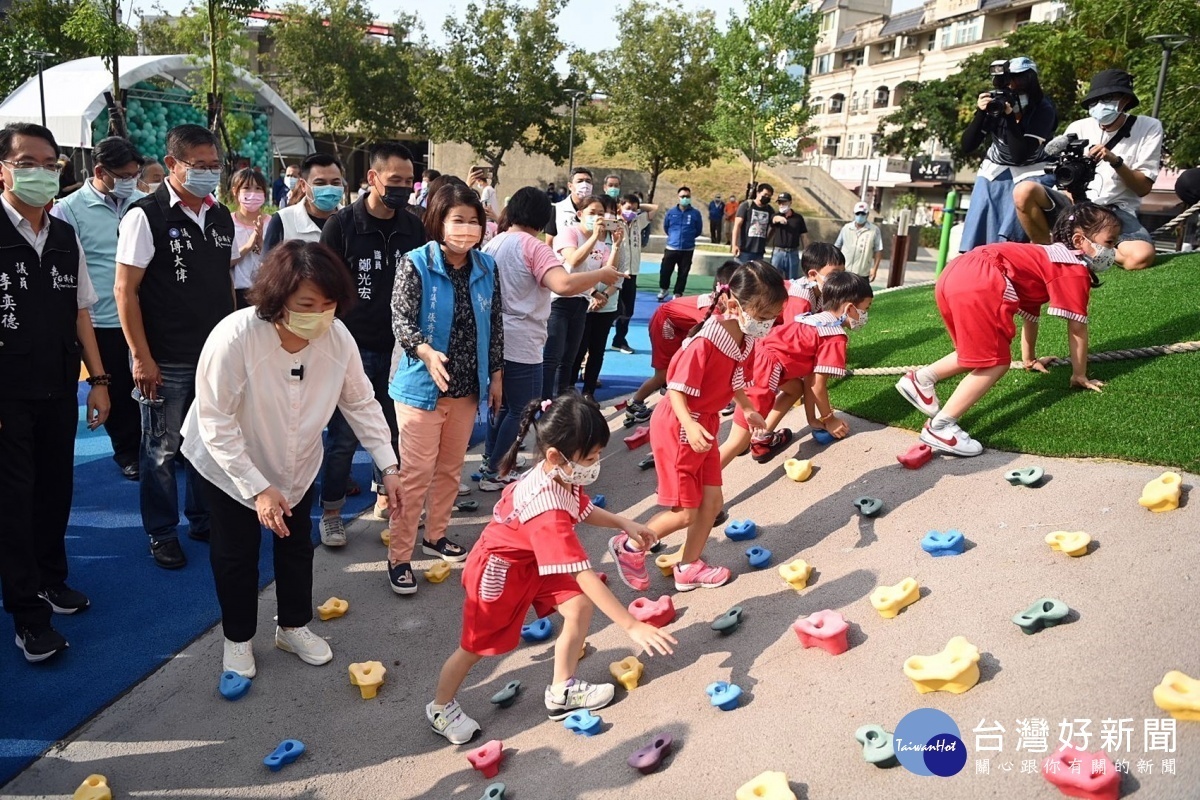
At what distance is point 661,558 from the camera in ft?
14.8

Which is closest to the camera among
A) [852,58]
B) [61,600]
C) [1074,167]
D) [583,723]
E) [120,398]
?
[583,723]

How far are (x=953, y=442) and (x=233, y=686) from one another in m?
3.73

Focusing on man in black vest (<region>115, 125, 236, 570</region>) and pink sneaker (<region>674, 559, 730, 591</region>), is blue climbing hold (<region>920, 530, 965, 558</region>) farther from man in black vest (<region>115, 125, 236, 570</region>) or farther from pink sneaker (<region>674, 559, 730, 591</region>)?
man in black vest (<region>115, 125, 236, 570</region>)

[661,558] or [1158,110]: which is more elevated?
[1158,110]

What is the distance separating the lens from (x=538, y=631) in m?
3.99

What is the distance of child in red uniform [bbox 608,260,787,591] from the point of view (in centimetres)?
397

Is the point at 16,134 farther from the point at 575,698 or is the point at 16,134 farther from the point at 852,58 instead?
the point at 852,58

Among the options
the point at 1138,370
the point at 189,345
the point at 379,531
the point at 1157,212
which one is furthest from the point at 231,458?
the point at 1157,212

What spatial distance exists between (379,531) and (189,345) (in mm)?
1572

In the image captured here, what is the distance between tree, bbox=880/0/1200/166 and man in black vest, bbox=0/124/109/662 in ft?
21.7

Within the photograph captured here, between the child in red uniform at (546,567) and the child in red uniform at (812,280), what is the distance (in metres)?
2.81

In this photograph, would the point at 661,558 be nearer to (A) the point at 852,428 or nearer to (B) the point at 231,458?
(A) the point at 852,428
